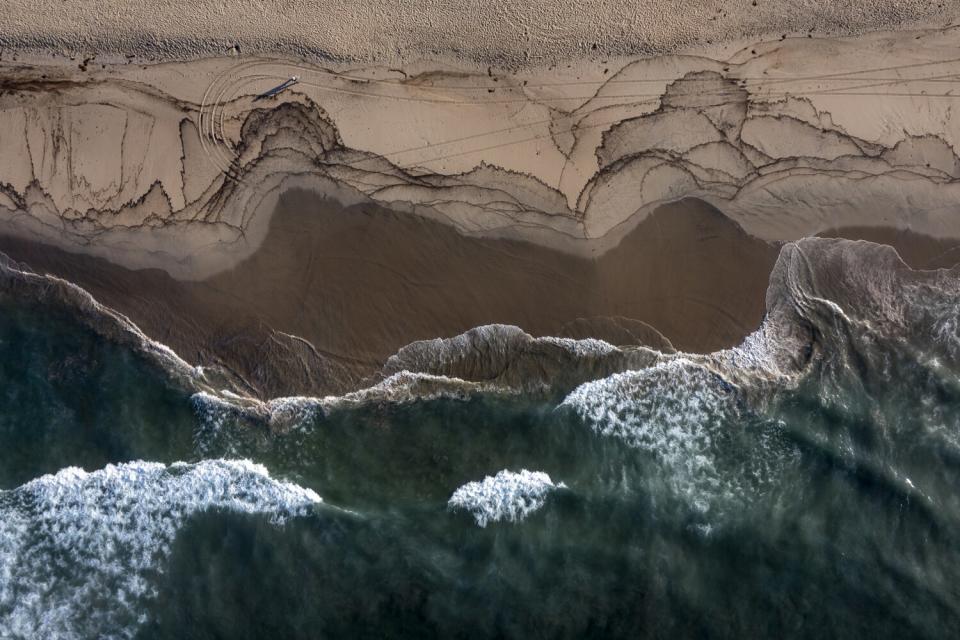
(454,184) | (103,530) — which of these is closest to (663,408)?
(454,184)

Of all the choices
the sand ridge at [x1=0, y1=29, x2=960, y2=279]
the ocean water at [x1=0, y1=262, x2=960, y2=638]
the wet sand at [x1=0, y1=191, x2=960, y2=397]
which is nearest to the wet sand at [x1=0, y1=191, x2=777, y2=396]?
the wet sand at [x1=0, y1=191, x2=960, y2=397]

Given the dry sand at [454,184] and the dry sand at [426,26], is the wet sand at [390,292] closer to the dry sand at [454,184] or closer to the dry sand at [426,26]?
the dry sand at [454,184]

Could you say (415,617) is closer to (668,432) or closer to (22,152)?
(668,432)

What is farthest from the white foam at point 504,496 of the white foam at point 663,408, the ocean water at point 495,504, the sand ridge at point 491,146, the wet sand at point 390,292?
the sand ridge at point 491,146

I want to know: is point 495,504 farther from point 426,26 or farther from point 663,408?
point 426,26

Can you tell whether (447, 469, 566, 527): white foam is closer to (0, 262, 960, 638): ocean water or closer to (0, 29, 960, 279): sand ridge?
(0, 262, 960, 638): ocean water
